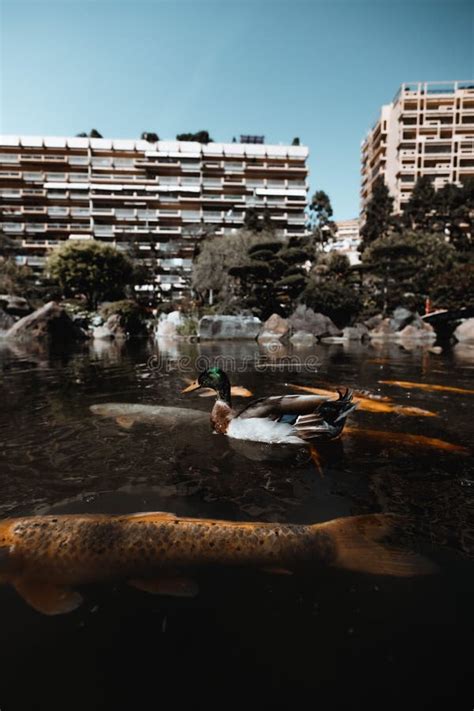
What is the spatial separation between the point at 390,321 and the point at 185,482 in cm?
2968

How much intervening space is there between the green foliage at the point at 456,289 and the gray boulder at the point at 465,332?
4.47 feet

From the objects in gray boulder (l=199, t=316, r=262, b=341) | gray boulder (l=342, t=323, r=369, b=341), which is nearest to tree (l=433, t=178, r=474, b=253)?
gray boulder (l=342, t=323, r=369, b=341)

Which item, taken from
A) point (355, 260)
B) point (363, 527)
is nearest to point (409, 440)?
point (363, 527)

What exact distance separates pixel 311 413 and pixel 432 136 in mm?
79222

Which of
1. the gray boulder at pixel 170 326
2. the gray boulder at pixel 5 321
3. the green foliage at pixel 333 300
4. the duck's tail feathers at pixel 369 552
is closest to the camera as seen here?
the duck's tail feathers at pixel 369 552

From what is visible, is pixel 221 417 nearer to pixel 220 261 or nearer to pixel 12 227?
pixel 220 261

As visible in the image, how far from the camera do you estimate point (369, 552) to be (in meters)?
2.50

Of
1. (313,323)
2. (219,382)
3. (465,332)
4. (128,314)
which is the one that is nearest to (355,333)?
(313,323)

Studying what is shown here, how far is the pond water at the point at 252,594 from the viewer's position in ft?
5.63

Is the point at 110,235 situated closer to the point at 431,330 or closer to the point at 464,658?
the point at 431,330

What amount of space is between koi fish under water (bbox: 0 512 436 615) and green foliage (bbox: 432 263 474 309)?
91.5ft

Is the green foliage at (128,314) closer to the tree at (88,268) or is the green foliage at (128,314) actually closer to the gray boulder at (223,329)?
the tree at (88,268)

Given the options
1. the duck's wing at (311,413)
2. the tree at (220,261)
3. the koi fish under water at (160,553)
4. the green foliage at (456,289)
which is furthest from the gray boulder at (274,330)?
the koi fish under water at (160,553)

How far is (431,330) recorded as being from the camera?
2775 centimetres
